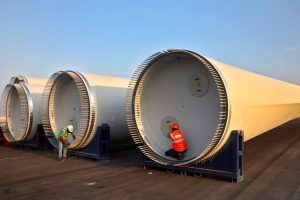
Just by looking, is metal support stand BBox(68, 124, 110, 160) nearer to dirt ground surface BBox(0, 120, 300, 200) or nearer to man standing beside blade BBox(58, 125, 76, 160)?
dirt ground surface BBox(0, 120, 300, 200)

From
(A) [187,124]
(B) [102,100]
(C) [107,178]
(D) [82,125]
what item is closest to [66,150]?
(D) [82,125]

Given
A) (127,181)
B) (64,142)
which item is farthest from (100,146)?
(127,181)

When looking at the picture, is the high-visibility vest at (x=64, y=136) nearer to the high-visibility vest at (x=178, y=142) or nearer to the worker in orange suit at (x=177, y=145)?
the worker in orange suit at (x=177, y=145)

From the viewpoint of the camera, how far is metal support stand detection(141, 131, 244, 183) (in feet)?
23.0

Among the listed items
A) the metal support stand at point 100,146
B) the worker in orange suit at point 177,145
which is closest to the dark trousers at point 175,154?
the worker in orange suit at point 177,145

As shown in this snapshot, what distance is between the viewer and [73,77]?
10.3m

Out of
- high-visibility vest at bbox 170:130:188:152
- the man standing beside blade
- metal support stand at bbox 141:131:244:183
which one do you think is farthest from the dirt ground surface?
high-visibility vest at bbox 170:130:188:152

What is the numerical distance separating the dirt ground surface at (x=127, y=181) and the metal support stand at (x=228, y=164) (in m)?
0.18

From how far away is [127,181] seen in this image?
7.13 metres

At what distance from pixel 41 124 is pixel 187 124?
6.63 m

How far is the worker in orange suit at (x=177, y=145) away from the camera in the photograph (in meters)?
7.74

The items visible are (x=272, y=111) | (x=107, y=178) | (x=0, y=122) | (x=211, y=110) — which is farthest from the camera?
(x=0, y=122)

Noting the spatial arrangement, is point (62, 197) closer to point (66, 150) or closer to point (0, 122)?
point (66, 150)

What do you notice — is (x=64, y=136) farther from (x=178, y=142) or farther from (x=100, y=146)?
(x=178, y=142)
